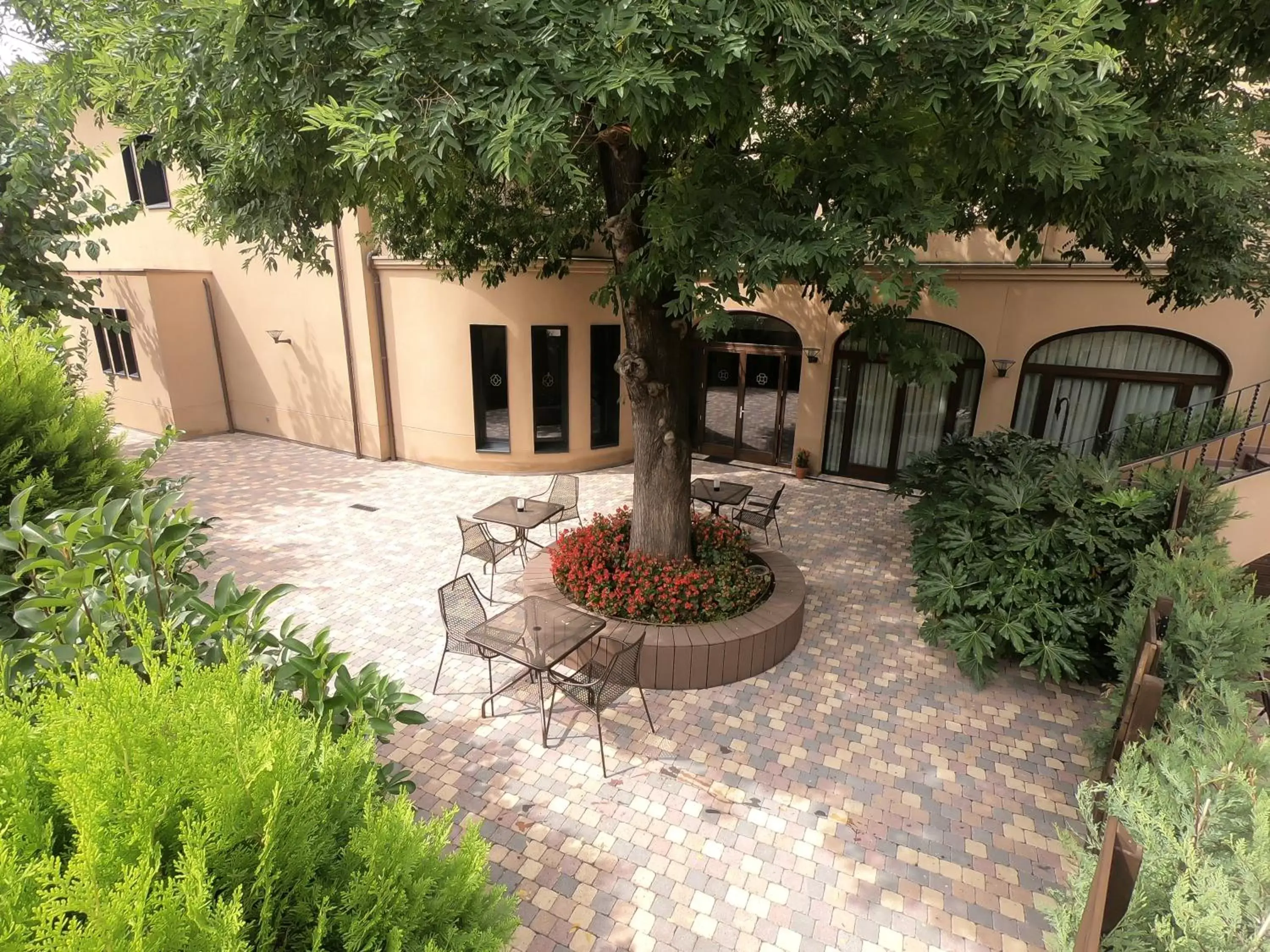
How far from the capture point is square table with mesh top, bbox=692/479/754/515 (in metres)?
8.59

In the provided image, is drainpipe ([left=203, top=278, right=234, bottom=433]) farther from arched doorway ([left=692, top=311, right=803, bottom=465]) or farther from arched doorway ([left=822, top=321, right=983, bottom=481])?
arched doorway ([left=822, top=321, right=983, bottom=481])

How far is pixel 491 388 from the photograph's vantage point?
12.4 m

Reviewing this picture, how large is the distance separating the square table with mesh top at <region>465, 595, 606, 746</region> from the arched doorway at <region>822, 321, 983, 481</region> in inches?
328

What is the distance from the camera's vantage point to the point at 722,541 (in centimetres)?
757

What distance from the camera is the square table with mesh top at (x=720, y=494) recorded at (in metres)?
8.59

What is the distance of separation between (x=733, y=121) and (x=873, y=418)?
9.23m

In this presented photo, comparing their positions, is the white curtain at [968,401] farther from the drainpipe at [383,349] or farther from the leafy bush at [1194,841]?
the drainpipe at [383,349]

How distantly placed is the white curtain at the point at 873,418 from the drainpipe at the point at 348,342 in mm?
10353

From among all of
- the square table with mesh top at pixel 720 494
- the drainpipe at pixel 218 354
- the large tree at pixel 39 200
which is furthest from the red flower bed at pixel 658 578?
the drainpipe at pixel 218 354

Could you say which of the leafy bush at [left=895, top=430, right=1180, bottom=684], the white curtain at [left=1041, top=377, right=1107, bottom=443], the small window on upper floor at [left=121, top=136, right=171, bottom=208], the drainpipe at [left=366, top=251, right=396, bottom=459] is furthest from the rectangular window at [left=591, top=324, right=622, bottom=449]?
the small window on upper floor at [left=121, top=136, right=171, bottom=208]

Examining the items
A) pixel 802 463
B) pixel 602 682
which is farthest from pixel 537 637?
pixel 802 463

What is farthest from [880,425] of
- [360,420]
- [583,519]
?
[360,420]

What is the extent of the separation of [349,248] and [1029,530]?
1208cm

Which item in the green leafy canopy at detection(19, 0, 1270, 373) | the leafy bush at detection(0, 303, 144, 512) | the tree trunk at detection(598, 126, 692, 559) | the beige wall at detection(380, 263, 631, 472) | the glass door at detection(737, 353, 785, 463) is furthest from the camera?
the glass door at detection(737, 353, 785, 463)
